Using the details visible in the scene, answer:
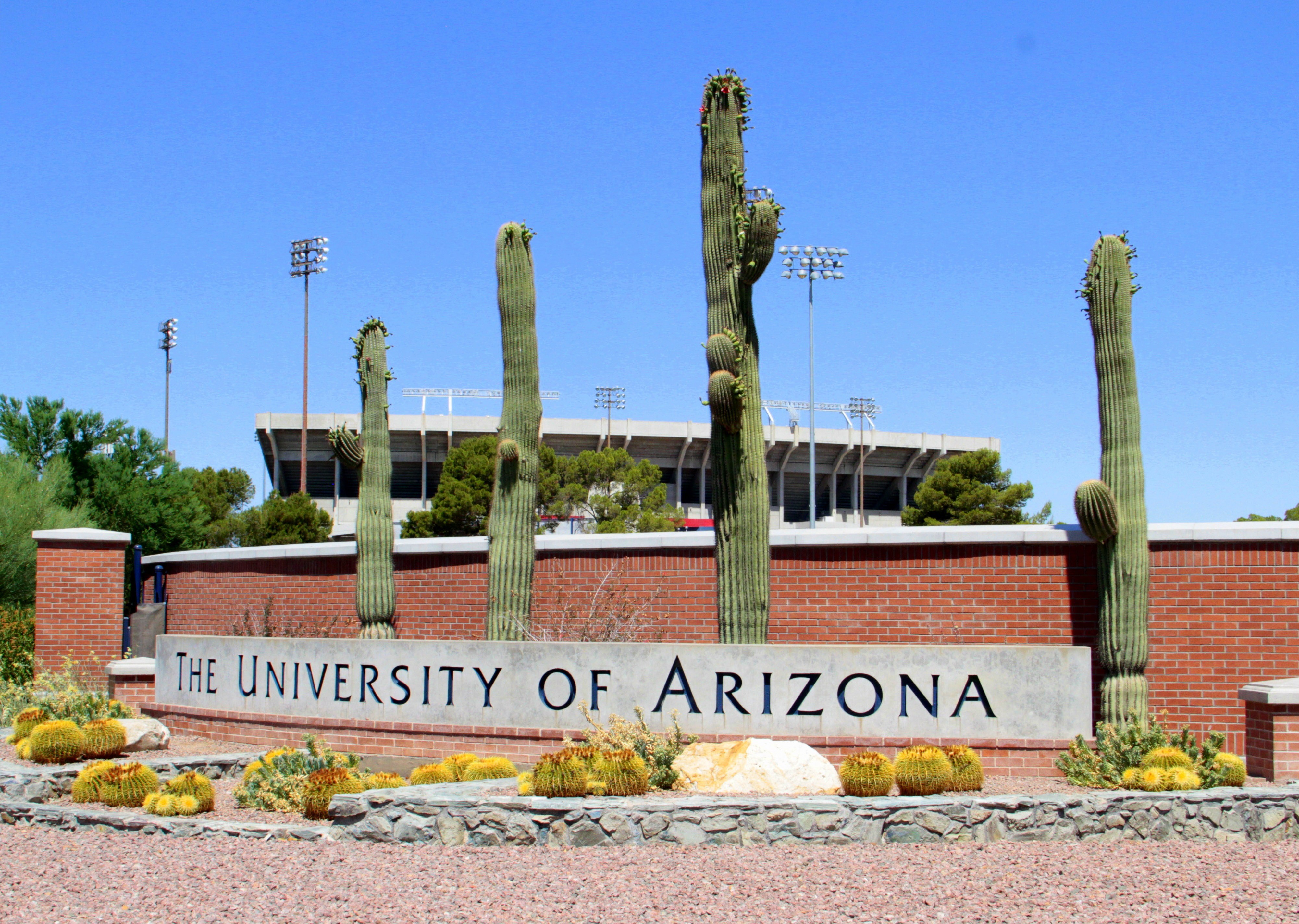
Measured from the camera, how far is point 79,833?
8.58 metres

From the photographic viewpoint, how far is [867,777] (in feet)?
27.3

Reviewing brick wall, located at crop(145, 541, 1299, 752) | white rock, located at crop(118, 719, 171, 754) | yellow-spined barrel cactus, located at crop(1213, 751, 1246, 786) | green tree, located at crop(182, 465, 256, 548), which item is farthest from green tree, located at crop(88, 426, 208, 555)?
yellow-spined barrel cactus, located at crop(1213, 751, 1246, 786)

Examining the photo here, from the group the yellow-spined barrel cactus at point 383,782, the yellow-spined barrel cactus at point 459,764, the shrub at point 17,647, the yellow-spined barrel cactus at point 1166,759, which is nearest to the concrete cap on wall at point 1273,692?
the yellow-spined barrel cactus at point 1166,759

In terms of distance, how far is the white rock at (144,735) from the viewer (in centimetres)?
1168

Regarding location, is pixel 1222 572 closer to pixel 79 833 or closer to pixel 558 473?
pixel 79 833

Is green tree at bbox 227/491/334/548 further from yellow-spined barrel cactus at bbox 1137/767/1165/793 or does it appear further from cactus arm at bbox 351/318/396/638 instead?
yellow-spined barrel cactus at bbox 1137/767/1165/793

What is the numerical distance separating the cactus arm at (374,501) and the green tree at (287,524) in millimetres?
25086

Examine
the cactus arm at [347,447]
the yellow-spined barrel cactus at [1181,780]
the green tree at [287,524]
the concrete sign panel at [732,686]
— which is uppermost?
the cactus arm at [347,447]

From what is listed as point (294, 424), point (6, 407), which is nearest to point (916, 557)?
point (6, 407)

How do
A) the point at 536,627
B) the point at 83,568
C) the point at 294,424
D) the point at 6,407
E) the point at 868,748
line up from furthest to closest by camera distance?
the point at 294,424 < the point at 6,407 < the point at 83,568 < the point at 536,627 < the point at 868,748

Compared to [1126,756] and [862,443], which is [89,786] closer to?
[1126,756]

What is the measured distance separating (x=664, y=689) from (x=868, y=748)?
1750 millimetres

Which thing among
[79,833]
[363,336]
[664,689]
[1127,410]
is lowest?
[79,833]

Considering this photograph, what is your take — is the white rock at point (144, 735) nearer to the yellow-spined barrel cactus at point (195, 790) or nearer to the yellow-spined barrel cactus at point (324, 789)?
the yellow-spined barrel cactus at point (195, 790)
